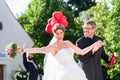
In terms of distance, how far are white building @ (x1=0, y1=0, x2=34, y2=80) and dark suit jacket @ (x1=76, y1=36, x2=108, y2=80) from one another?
1701 centimetres

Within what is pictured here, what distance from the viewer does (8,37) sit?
2544cm

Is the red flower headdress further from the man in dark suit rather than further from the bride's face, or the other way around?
the bride's face

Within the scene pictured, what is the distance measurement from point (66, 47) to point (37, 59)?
18.9 metres

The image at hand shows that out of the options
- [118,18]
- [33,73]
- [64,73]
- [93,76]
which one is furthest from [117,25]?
[64,73]

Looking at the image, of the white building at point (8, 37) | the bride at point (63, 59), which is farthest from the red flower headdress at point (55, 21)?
the white building at point (8, 37)

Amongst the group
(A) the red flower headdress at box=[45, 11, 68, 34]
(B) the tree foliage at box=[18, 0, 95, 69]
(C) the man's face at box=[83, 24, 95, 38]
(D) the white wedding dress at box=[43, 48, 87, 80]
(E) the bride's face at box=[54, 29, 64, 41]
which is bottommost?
(D) the white wedding dress at box=[43, 48, 87, 80]

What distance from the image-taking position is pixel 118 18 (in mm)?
16219

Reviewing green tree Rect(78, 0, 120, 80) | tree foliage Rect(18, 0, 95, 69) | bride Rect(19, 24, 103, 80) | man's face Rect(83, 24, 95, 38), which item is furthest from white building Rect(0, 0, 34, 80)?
bride Rect(19, 24, 103, 80)

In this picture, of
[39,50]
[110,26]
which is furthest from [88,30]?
[110,26]

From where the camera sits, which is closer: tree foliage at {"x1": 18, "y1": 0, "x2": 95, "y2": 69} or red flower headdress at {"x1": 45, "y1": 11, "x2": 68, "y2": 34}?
red flower headdress at {"x1": 45, "y1": 11, "x2": 68, "y2": 34}

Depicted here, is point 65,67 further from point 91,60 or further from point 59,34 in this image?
point 91,60

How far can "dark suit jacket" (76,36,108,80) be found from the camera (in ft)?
23.2

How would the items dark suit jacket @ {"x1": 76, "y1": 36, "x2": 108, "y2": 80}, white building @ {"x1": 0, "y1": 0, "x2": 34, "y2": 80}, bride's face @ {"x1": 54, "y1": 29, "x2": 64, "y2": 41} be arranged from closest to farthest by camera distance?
bride's face @ {"x1": 54, "y1": 29, "x2": 64, "y2": 41}
dark suit jacket @ {"x1": 76, "y1": 36, "x2": 108, "y2": 80}
white building @ {"x1": 0, "y1": 0, "x2": 34, "y2": 80}

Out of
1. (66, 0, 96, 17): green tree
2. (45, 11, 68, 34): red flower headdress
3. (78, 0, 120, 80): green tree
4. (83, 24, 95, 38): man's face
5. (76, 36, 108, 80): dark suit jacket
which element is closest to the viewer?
(83, 24, 95, 38): man's face
